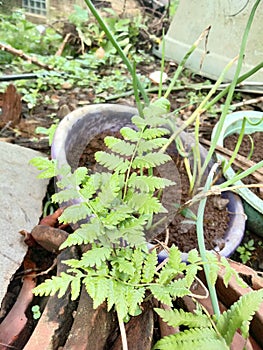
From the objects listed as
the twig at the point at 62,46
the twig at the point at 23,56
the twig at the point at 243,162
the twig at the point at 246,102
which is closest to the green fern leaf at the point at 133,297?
the twig at the point at 243,162

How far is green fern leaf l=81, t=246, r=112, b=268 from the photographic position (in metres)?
0.78

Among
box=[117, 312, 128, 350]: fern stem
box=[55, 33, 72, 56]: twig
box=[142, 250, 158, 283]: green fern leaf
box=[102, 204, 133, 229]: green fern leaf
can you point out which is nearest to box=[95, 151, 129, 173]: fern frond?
box=[102, 204, 133, 229]: green fern leaf

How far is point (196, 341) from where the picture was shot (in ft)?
2.27

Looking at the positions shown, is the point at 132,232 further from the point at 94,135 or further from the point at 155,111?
the point at 94,135

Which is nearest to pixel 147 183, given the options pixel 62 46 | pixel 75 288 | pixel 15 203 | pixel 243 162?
pixel 75 288

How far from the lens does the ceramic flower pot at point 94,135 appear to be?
1.19 m

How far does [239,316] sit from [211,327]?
0.19 ft

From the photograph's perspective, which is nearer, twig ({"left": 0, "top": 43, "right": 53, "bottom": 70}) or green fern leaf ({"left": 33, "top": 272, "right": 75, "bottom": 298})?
green fern leaf ({"left": 33, "top": 272, "right": 75, "bottom": 298})

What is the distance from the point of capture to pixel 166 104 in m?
1.12

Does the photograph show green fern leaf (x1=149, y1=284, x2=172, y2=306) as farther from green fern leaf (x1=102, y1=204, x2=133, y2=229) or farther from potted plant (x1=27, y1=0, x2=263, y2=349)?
green fern leaf (x1=102, y1=204, x2=133, y2=229)

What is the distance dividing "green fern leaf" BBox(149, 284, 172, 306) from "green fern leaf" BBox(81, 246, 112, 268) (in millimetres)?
107

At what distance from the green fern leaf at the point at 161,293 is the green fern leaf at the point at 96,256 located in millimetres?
107

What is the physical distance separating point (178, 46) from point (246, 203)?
1409 millimetres

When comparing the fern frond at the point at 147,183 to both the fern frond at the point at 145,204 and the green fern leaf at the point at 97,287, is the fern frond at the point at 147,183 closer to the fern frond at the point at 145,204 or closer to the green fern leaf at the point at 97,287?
the fern frond at the point at 145,204
